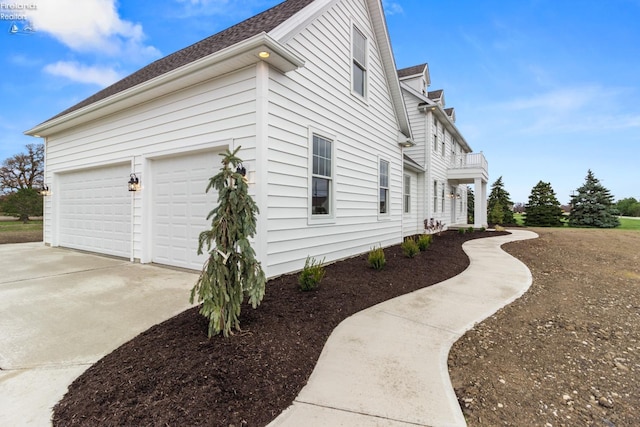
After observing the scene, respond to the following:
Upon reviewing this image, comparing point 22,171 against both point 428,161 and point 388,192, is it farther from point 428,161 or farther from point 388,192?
point 428,161

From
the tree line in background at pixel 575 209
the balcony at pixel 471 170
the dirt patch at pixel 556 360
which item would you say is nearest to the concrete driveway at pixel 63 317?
the dirt patch at pixel 556 360

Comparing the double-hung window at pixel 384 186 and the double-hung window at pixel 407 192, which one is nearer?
the double-hung window at pixel 384 186

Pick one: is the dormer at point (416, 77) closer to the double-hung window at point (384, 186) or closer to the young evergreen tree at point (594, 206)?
the double-hung window at point (384, 186)

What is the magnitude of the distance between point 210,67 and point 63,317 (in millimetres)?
4084

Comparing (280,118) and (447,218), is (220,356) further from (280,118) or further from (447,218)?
(447,218)

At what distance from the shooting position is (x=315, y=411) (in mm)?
1880

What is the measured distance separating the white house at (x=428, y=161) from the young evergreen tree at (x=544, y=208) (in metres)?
10.4

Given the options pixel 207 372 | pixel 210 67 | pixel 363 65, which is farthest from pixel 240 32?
pixel 207 372

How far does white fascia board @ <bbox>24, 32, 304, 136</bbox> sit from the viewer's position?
4203mm

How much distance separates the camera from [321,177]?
238 inches

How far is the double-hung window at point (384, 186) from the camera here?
892cm

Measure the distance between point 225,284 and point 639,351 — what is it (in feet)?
13.8

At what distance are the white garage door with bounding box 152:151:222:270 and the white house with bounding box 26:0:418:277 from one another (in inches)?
1.2

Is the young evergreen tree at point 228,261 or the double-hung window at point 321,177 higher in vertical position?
the double-hung window at point 321,177
